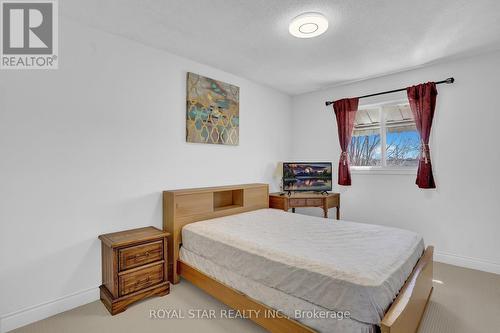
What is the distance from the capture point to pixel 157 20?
7.16ft

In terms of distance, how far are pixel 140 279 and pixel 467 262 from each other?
150 inches

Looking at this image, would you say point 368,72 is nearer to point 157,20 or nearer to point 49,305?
point 157,20

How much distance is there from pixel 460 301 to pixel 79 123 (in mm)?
3957

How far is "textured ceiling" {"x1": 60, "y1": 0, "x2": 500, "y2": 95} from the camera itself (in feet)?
6.44

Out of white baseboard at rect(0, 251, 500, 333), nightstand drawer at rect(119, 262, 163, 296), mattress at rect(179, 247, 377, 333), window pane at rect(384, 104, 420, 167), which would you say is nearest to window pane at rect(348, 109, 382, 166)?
window pane at rect(384, 104, 420, 167)

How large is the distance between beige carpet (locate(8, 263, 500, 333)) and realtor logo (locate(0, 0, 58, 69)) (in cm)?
216

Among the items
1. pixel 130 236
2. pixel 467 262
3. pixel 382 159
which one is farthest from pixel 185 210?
pixel 467 262

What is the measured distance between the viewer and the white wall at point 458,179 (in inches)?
111

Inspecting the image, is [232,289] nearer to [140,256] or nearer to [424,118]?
[140,256]

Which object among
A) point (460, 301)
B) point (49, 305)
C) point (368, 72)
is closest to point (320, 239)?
point (460, 301)

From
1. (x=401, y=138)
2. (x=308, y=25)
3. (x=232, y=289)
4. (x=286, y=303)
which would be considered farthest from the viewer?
(x=401, y=138)

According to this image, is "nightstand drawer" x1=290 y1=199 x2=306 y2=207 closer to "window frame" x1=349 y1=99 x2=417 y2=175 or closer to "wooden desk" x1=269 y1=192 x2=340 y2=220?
"wooden desk" x1=269 y1=192 x2=340 y2=220

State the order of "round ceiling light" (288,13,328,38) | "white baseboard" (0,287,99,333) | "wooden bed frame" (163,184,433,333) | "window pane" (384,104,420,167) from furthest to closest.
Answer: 1. "window pane" (384,104,420,167)
2. "round ceiling light" (288,13,328,38)
3. "white baseboard" (0,287,99,333)
4. "wooden bed frame" (163,184,433,333)

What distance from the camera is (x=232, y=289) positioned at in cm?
193
